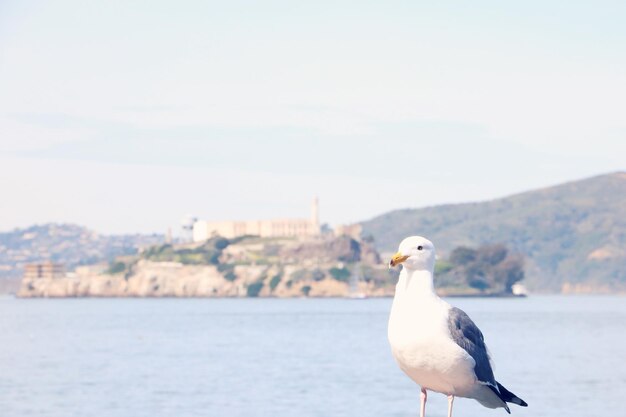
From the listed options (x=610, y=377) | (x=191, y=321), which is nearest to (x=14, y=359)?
(x=610, y=377)

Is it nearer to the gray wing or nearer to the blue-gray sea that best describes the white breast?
the gray wing

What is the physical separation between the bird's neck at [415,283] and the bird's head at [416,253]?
0.06 m

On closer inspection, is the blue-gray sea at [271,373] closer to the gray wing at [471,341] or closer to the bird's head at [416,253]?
the gray wing at [471,341]

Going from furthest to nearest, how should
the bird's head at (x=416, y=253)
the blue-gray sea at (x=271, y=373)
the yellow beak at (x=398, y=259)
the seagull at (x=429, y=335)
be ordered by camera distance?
the blue-gray sea at (x=271, y=373)
the seagull at (x=429, y=335)
the bird's head at (x=416, y=253)
the yellow beak at (x=398, y=259)

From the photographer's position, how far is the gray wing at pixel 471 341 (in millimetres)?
11547

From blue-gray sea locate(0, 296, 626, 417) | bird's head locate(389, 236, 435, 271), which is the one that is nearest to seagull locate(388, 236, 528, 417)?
bird's head locate(389, 236, 435, 271)

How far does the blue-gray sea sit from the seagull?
90.5ft

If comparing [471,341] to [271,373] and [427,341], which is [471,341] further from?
[271,373]

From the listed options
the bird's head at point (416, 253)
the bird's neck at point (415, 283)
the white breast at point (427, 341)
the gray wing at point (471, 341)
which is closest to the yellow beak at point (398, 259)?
the bird's head at point (416, 253)

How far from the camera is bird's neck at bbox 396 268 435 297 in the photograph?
11383 mm

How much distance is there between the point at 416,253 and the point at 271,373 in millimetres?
57149

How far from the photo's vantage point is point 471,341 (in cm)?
1164

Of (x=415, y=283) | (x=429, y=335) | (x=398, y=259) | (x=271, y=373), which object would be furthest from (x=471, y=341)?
(x=271, y=373)

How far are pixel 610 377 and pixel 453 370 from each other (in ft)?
176
